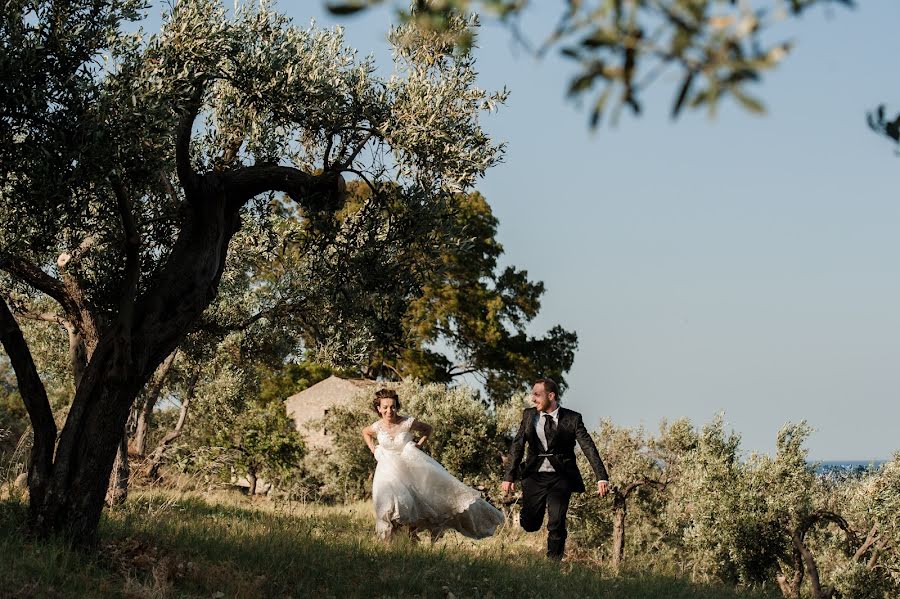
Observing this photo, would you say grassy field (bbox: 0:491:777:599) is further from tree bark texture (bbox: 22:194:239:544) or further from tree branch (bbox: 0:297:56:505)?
tree branch (bbox: 0:297:56:505)

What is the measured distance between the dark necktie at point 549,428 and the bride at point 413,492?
184 cm

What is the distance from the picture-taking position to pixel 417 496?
1516cm

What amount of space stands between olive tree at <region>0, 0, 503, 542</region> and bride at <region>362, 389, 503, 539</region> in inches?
104

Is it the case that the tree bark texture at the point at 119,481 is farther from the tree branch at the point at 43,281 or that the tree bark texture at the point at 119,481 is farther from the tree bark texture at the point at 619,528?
the tree bark texture at the point at 619,528

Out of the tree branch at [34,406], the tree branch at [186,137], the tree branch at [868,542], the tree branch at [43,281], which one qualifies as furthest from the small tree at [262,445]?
the tree branch at [186,137]

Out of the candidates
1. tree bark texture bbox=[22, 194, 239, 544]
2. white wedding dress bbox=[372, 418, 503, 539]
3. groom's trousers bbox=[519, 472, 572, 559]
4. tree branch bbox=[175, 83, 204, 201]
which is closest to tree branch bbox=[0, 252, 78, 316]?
tree bark texture bbox=[22, 194, 239, 544]

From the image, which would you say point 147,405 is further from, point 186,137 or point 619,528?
point 186,137

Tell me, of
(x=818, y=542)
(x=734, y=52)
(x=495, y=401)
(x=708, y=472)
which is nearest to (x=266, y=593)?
(x=734, y=52)

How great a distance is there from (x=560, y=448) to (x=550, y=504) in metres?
0.77

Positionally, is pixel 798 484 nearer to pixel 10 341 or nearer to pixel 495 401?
pixel 10 341

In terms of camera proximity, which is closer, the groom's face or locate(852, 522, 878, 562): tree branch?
the groom's face

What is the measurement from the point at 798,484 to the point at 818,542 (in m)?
2.52

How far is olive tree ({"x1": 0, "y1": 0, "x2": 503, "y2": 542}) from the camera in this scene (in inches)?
409

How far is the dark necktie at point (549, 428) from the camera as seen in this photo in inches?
547
